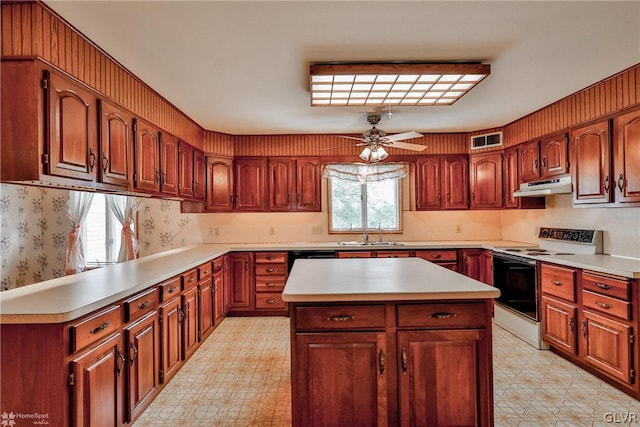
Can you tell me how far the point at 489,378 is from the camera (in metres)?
1.80

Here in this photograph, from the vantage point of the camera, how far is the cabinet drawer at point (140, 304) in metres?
2.03

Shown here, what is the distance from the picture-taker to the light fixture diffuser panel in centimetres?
245

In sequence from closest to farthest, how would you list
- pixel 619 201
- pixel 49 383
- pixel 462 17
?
pixel 49 383 → pixel 462 17 → pixel 619 201

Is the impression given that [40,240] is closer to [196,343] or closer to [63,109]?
[196,343]

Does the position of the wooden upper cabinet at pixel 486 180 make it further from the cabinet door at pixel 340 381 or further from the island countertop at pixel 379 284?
the cabinet door at pixel 340 381

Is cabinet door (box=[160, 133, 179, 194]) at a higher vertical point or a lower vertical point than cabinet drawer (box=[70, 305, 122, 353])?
higher

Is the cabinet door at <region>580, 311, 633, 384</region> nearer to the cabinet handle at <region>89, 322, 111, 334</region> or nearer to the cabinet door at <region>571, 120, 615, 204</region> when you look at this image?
the cabinet door at <region>571, 120, 615, 204</region>

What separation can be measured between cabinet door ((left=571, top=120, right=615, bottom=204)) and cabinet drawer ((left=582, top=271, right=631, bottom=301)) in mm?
745

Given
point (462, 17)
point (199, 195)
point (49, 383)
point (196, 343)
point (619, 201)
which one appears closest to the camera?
point (49, 383)

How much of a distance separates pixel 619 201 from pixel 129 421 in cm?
400

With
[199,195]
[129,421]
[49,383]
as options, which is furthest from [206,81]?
[129,421]

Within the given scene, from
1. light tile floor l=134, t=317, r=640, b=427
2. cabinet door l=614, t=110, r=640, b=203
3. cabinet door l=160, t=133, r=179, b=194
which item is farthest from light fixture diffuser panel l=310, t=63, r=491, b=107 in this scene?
light tile floor l=134, t=317, r=640, b=427

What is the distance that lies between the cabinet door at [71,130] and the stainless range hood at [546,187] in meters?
4.13

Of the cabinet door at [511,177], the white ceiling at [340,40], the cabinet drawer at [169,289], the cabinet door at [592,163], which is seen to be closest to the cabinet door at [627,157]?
the cabinet door at [592,163]
